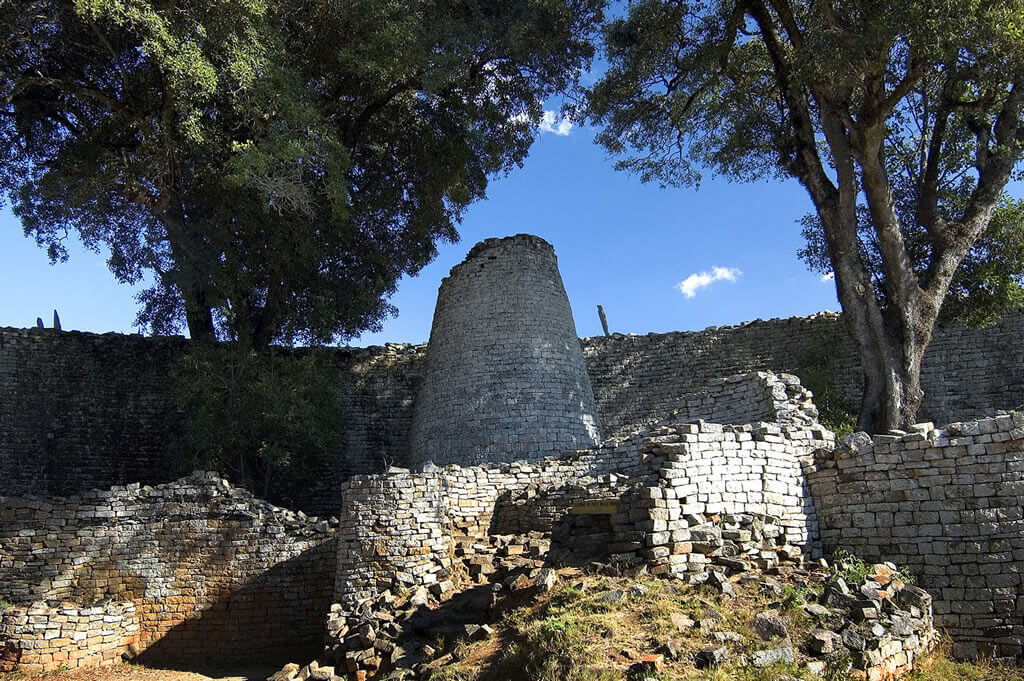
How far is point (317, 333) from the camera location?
15.7 meters

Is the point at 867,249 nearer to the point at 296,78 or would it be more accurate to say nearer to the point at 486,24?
the point at 486,24

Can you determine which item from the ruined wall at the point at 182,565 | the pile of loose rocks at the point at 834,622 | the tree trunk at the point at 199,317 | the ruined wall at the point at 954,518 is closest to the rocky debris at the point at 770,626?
the pile of loose rocks at the point at 834,622

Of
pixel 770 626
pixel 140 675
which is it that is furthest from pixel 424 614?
pixel 140 675

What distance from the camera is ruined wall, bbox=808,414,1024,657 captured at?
7.38 metres

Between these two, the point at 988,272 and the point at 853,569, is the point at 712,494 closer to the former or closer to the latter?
the point at 853,569

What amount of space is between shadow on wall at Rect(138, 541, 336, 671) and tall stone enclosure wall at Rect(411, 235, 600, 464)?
308 cm

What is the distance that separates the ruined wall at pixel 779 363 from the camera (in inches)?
626

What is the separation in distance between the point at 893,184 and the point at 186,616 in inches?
559

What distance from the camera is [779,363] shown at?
17.7m

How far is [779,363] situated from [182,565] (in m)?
12.5

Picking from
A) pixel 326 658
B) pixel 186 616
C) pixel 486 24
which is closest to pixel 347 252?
pixel 486 24

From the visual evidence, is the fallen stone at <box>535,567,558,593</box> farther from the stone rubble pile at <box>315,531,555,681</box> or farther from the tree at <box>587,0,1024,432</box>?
the tree at <box>587,0,1024,432</box>

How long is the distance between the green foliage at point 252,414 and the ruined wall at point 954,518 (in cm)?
889

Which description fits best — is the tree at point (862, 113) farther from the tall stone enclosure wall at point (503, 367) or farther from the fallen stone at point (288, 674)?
the fallen stone at point (288, 674)
